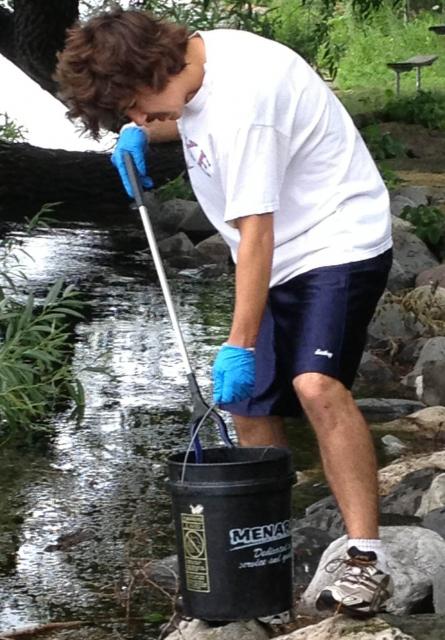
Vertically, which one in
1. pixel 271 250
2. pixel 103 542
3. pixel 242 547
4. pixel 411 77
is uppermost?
pixel 271 250

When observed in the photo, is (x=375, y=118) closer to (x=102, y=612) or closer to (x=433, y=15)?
(x=433, y=15)

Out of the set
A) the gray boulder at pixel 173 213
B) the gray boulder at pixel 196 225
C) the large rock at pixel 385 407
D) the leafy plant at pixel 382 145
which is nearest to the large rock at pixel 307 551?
the large rock at pixel 385 407

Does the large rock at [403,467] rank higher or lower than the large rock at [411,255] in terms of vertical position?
higher

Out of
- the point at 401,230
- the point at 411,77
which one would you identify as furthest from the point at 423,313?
the point at 411,77

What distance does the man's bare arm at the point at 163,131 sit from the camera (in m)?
3.91

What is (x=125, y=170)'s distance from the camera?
3.77 meters

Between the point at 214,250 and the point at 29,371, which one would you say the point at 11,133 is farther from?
the point at 29,371

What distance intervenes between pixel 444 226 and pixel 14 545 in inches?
254

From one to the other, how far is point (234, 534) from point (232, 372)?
0.38 metres

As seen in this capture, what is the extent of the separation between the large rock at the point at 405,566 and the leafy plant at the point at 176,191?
940 cm

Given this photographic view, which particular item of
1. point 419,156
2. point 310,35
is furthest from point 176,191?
point 419,156

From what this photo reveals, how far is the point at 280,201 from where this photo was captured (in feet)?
11.5

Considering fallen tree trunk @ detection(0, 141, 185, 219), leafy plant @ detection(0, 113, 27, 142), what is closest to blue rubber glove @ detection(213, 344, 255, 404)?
leafy plant @ detection(0, 113, 27, 142)

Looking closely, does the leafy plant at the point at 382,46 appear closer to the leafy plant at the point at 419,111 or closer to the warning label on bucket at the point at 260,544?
the leafy plant at the point at 419,111
